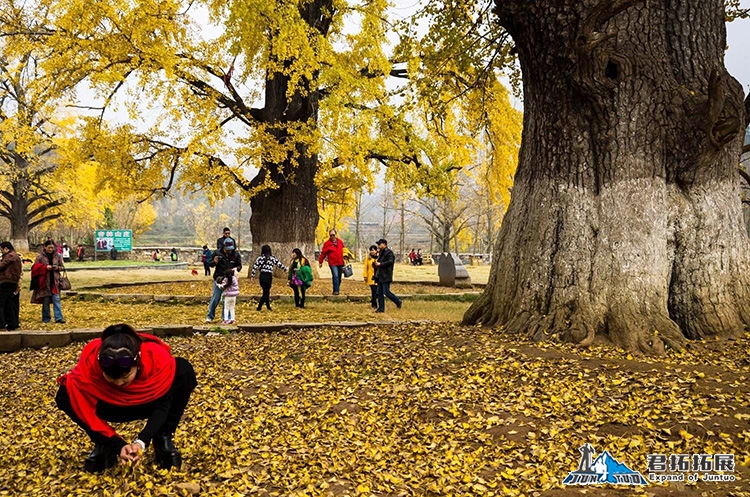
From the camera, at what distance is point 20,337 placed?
820 centimetres

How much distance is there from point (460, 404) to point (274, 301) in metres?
9.05

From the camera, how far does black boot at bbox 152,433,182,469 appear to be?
11.9 ft

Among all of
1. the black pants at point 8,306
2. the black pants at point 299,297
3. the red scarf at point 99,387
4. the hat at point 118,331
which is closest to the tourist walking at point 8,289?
the black pants at point 8,306

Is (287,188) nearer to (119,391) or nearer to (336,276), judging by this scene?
(336,276)

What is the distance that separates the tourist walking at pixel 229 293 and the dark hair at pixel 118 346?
5959 millimetres

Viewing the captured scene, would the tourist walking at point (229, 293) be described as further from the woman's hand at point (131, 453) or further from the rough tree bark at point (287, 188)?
the rough tree bark at point (287, 188)

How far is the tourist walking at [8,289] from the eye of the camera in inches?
346

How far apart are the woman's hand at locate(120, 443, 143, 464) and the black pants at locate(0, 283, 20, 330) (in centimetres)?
709

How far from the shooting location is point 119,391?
3312 mm

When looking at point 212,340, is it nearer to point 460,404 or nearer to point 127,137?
point 460,404

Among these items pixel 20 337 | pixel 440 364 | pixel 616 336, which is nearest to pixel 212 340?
pixel 20 337
